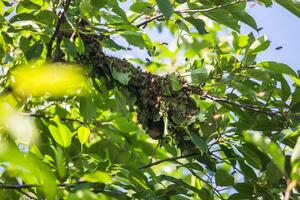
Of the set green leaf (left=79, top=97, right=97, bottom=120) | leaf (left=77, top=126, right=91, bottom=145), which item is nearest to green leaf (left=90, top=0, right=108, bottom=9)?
green leaf (left=79, top=97, right=97, bottom=120)

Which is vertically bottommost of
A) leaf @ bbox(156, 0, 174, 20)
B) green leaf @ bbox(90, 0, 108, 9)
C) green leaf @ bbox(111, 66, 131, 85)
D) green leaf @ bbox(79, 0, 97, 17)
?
green leaf @ bbox(111, 66, 131, 85)

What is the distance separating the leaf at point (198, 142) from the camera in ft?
4.99

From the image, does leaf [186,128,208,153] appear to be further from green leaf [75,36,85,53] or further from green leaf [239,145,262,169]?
green leaf [75,36,85,53]

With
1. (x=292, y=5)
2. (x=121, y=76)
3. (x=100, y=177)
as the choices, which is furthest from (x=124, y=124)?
(x=100, y=177)

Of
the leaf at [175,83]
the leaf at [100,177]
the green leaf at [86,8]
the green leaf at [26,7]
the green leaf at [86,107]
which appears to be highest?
the green leaf at [86,8]

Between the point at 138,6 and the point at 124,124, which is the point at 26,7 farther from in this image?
the point at 124,124

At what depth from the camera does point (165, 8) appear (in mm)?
1407

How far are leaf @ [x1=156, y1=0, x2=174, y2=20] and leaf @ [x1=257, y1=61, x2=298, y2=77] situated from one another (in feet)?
1.27

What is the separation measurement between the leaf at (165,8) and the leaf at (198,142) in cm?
36

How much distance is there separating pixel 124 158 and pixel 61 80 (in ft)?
4.51

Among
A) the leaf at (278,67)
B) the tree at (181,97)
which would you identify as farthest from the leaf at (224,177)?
the leaf at (278,67)

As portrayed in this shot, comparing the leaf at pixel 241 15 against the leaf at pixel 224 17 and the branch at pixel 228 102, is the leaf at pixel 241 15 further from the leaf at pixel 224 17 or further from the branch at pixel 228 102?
the branch at pixel 228 102

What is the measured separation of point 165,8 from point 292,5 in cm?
37

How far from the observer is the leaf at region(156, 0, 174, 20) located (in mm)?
1401
